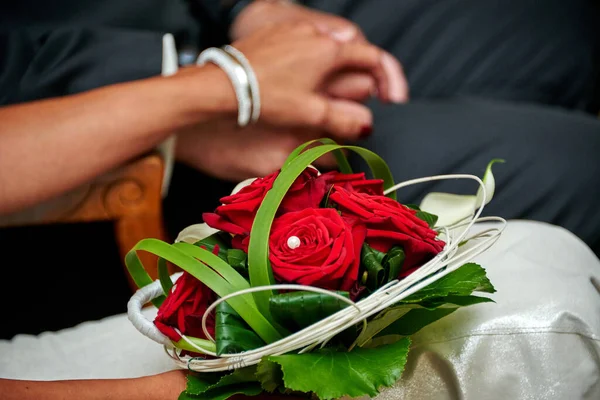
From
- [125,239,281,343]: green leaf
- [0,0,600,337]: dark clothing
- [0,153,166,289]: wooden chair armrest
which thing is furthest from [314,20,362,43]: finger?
[125,239,281,343]: green leaf

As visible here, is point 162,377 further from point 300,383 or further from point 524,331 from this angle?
point 524,331

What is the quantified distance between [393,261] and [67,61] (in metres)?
0.58

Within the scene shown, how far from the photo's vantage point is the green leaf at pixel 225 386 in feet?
1.42

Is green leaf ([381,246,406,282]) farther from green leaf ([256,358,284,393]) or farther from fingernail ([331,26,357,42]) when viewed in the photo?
fingernail ([331,26,357,42])

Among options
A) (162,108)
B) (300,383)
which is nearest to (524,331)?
(300,383)

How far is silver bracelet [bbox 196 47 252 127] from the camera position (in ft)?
2.57

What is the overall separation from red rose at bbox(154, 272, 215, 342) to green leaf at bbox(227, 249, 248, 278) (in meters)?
0.03

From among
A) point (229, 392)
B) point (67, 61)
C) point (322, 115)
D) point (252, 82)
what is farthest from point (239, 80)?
point (229, 392)

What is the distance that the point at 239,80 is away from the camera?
2.56 ft

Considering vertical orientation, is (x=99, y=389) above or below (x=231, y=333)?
below

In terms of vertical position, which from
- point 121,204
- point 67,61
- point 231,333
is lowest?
point 121,204

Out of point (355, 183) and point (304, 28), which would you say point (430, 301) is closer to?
point (355, 183)

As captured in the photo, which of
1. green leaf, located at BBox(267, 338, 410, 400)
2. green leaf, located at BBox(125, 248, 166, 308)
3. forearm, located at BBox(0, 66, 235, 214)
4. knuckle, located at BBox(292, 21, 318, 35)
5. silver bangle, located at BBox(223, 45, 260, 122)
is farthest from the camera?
knuckle, located at BBox(292, 21, 318, 35)

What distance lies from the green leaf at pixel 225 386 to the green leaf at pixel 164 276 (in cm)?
8
